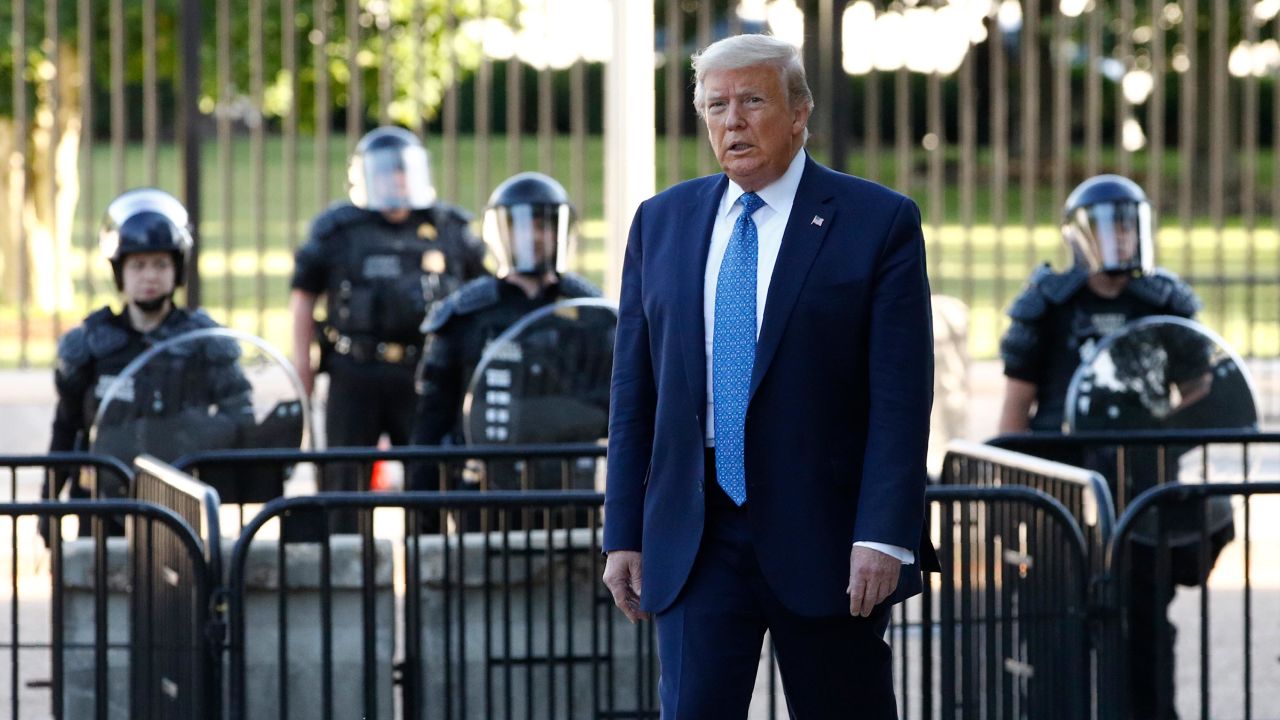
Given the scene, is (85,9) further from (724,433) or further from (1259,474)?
(724,433)

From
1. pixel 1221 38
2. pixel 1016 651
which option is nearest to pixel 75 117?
pixel 1221 38

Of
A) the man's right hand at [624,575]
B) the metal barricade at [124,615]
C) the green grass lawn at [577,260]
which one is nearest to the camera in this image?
the man's right hand at [624,575]

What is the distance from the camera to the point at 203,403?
20.5 feet

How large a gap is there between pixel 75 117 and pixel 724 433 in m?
11.9

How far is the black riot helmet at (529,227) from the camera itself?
6914 mm

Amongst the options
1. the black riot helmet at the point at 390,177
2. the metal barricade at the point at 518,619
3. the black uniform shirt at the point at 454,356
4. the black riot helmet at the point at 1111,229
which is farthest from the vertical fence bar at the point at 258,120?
the metal barricade at the point at 518,619

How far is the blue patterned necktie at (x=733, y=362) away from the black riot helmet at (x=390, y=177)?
5.12m

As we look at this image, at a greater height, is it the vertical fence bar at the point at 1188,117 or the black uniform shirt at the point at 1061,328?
the vertical fence bar at the point at 1188,117

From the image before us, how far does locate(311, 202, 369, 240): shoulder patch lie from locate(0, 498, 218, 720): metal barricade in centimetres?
357

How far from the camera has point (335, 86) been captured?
12312mm

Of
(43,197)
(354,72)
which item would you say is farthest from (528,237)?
(43,197)

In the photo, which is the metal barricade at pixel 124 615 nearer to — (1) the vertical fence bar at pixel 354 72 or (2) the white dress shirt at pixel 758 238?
(2) the white dress shirt at pixel 758 238

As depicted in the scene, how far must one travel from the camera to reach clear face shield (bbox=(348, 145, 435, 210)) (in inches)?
332

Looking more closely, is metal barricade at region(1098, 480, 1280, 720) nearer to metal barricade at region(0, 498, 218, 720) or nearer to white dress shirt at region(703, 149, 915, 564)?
white dress shirt at region(703, 149, 915, 564)
